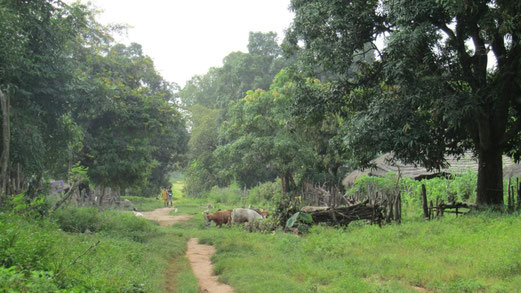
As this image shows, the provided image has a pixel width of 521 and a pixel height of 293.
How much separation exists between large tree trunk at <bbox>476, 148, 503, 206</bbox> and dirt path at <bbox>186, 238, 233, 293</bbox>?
8.32m

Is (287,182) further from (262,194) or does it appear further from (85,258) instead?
(85,258)

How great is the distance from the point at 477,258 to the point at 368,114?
5355mm

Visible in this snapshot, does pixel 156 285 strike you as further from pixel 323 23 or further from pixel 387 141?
pixel 323 23

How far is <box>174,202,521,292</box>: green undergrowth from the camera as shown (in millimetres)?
7102

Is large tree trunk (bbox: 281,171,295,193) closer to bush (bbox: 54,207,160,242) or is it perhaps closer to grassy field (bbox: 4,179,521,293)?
bush (bbox: 54,207,160,242)

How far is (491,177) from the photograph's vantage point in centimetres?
1313

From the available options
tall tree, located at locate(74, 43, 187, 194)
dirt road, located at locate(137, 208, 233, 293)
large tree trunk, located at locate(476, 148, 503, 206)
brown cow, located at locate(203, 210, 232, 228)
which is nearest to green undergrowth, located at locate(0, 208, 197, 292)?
dirt road, located at locate(137, 208, 233, 293)

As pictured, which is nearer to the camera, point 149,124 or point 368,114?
point 368,114

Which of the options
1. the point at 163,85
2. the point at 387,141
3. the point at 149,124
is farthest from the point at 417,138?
the point at 163,85

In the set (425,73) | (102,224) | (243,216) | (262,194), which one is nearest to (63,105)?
(102,224)

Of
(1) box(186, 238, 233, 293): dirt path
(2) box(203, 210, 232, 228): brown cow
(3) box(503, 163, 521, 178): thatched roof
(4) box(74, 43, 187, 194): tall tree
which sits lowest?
(1) box(186, 238, 233, 293): dirt path

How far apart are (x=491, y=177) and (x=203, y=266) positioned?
9004 millimetres

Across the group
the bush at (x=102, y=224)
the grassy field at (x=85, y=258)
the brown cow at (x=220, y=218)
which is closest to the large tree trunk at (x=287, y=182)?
the brown cow at (x=220, y=218)

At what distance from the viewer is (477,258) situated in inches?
319
